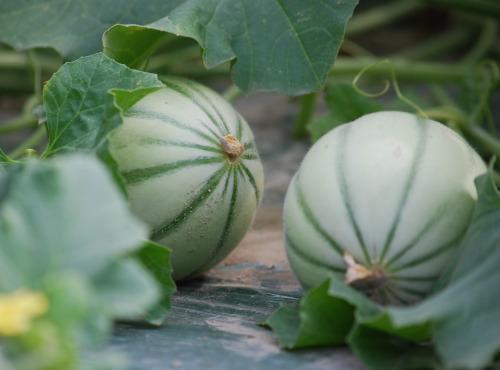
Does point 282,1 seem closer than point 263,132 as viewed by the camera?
Yes

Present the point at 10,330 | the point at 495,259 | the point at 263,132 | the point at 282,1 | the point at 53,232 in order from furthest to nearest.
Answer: the point at 263,132, the point at 282,1, the point at 495,259, the point at 53,232, the point at 10,330

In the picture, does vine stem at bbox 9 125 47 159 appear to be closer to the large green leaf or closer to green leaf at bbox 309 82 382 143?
green leaf at bbox 309 82 382 143

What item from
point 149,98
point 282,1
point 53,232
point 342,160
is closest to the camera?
point 53,232

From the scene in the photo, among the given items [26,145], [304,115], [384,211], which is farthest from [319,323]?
[304,115]

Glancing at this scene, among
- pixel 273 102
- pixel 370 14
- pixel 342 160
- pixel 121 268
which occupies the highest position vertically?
pixel 121 268

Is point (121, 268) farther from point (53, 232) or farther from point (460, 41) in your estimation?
point (460, 41)

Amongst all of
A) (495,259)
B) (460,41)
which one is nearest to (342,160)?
(495,259)

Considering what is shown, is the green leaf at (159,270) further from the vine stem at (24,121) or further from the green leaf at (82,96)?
the vine stem at (24,121)
